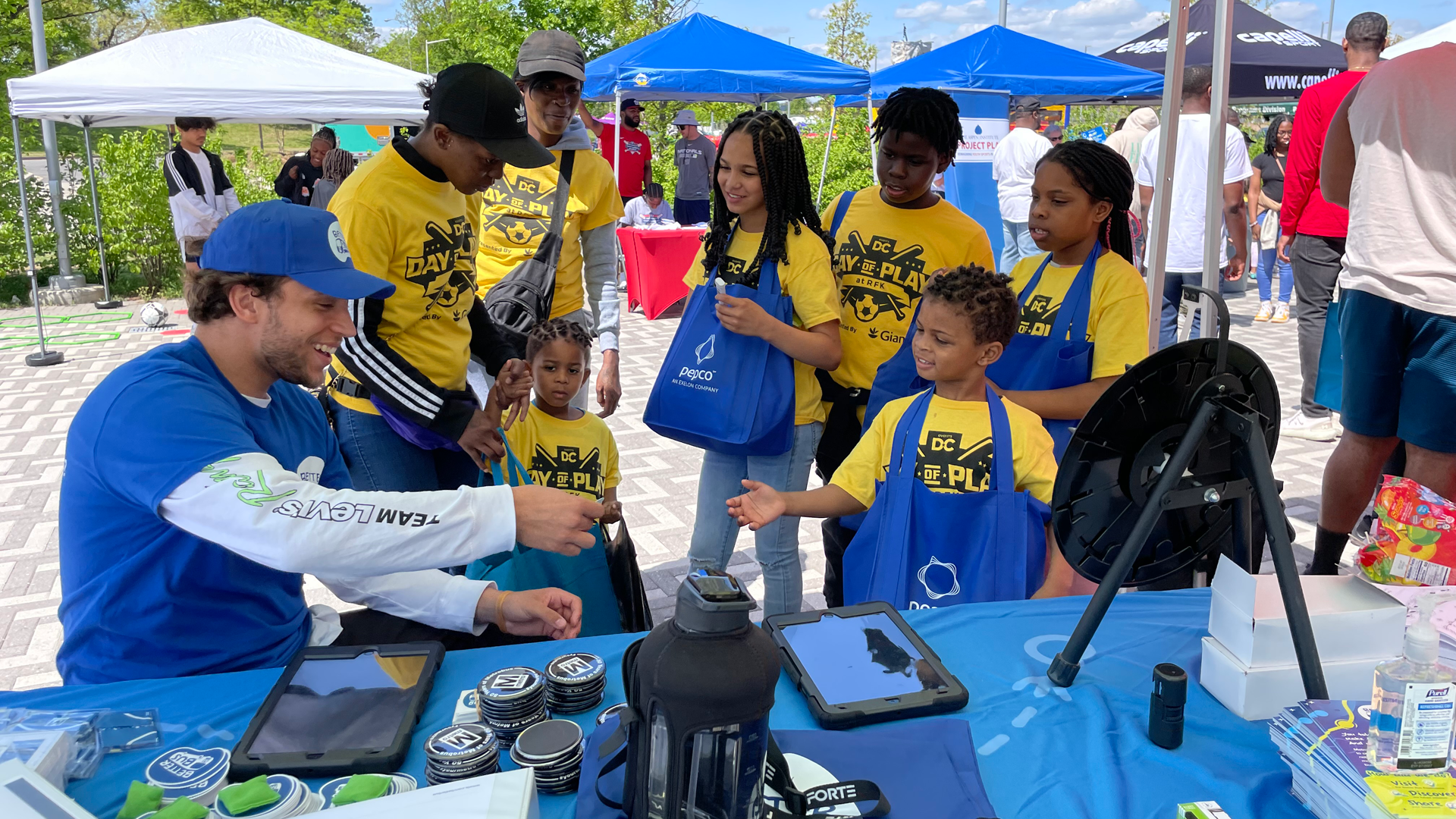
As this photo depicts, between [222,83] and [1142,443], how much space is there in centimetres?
711

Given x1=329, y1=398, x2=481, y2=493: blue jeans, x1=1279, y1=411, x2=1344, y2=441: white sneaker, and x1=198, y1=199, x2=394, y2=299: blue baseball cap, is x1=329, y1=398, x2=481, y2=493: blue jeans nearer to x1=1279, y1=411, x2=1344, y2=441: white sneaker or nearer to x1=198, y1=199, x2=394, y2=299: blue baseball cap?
x1=198, y1=199, x2=394, y2=299: blue baseball cap

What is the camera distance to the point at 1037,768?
4.53ft

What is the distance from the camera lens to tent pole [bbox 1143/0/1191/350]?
8.98 feet

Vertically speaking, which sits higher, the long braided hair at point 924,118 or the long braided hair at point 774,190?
the long braided hair at point 924,118

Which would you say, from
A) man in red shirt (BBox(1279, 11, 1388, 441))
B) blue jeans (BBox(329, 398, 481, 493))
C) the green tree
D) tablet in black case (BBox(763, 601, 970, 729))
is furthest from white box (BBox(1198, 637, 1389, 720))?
the green tree

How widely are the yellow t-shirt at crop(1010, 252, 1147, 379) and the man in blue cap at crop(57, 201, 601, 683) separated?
1484 mm

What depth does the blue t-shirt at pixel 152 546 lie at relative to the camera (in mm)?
1555

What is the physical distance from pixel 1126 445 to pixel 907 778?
66 centimetres

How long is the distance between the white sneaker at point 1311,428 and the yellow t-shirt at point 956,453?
4.24 metres

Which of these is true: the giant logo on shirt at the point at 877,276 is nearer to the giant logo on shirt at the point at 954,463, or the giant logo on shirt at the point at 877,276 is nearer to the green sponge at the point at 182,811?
the giant logo on shirt at the point at 954,463

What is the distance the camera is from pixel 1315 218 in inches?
205

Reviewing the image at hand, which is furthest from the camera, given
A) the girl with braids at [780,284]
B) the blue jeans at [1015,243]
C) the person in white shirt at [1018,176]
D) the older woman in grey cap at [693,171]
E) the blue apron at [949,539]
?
the older woman in grey cap at [693,171]

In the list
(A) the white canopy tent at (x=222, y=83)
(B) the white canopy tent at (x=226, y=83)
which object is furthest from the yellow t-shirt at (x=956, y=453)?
(A) the white canopy tent at (x=222, y=83)

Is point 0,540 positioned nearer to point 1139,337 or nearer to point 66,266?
point 1139,337
